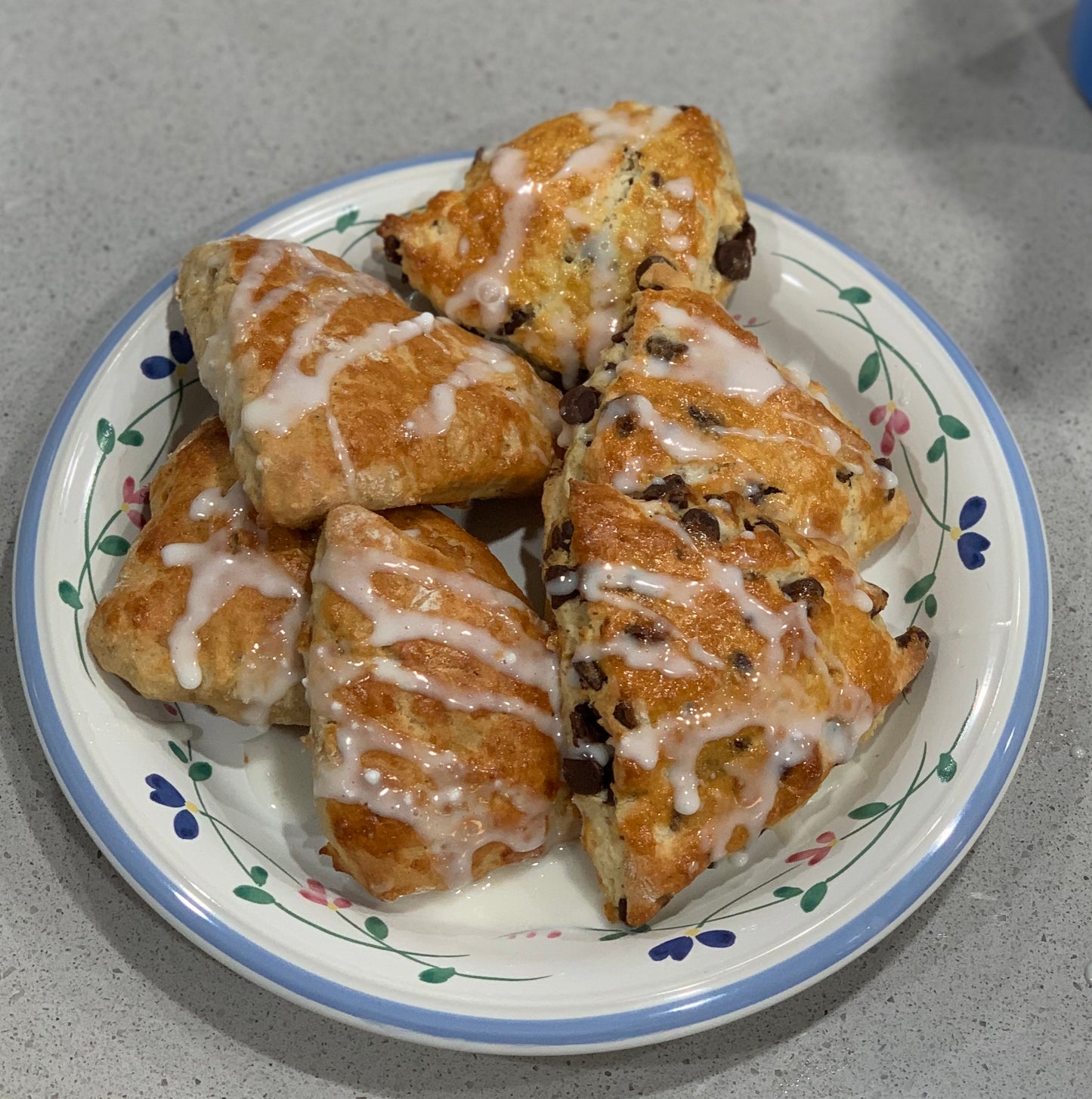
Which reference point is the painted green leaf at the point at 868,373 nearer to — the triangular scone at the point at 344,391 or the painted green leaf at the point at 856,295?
the painted green leaf at the point at 856,295

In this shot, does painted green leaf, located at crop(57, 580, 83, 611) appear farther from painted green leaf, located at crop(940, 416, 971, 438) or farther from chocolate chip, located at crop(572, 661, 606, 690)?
painted green leaf, located at crop(940, 416, 971, 438)

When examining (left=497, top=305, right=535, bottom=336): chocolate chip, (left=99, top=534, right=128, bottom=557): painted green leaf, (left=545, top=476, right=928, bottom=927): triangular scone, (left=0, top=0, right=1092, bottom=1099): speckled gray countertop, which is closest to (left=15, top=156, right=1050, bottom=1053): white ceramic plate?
(left=99, top=534, right=128, bottom=557): painted green leaf

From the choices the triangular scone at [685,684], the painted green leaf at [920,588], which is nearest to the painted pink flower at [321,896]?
the triangular scone at [685,684]

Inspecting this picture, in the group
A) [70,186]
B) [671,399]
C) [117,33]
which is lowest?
[671,399]

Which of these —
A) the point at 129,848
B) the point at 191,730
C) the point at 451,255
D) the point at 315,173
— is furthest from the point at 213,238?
the point at 129,848

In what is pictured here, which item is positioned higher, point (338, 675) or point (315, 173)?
point (315, 173)

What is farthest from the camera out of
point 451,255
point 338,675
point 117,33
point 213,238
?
point 117,33

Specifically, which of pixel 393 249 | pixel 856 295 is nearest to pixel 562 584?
pixel 393 249

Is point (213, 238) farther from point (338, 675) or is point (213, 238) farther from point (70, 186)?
point (338, 675)
